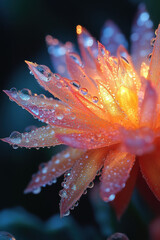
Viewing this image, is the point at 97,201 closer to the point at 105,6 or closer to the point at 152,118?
the point at 152,118

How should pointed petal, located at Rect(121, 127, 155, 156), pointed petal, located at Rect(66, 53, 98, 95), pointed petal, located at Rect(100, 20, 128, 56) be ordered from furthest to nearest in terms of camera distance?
pointed petal, located at Rect(100, 20, 128, 56) → pointed petal, located at Rect(66, 53, 98, 95) → pointed petal, located at Rect(121, 127, 155, 156)

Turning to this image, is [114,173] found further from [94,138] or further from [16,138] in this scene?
[16,138]

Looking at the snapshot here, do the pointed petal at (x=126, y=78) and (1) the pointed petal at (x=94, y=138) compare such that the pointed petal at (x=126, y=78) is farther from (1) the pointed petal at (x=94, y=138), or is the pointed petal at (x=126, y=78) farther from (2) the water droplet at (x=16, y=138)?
(2) the water droplet at (x=16, y=138)

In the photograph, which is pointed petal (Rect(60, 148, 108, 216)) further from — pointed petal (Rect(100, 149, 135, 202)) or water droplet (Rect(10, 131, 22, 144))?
water droplet (Rect(10, 131, 22, 144))

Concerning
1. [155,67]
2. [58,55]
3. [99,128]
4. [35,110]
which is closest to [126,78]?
[155,67]

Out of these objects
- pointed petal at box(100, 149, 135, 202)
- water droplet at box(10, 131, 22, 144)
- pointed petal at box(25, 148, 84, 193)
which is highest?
water droplet at box(10, 131, 22, 144)

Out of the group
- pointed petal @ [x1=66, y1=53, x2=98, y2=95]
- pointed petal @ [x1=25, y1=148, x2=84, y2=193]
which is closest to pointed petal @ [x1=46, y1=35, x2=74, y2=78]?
pointed petal @ [x1=66, y1=53, x2=98, y2=95]

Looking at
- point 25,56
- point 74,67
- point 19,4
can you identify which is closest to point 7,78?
point 25,56

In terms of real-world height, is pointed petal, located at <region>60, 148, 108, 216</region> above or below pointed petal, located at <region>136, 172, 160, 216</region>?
above
